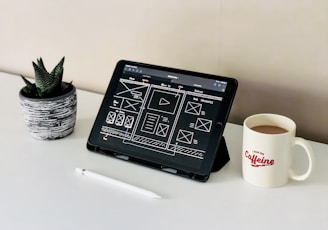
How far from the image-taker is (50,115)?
3.32ft

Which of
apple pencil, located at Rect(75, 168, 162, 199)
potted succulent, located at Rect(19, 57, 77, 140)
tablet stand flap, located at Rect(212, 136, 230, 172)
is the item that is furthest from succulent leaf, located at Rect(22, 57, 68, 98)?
tablet stand flap, located at Rect(212, 136, 230, 172)

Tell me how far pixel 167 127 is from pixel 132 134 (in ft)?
0.22

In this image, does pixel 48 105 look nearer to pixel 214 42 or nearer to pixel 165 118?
pixel 165 118

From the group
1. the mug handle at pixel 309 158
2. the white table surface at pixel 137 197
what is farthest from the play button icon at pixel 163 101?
the mug handle at pixel 309 158

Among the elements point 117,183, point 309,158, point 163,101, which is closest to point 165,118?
point 163,101

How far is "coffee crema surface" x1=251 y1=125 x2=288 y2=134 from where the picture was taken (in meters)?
0.88

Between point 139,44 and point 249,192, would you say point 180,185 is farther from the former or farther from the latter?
point 139,44

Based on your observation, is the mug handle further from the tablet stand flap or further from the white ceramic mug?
the tablet stand flap

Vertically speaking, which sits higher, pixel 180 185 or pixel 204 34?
pixel 204 34

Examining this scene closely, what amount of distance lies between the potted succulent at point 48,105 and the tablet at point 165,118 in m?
0.07

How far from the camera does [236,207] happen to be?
818 mm

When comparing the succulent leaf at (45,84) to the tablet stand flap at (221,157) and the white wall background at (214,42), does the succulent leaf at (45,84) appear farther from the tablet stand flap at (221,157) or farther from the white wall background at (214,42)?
the tablet stand flap at (221,157)

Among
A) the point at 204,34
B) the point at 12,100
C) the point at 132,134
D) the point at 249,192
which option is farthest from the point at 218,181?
the point at 12,100

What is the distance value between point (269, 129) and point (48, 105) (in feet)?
1.30
